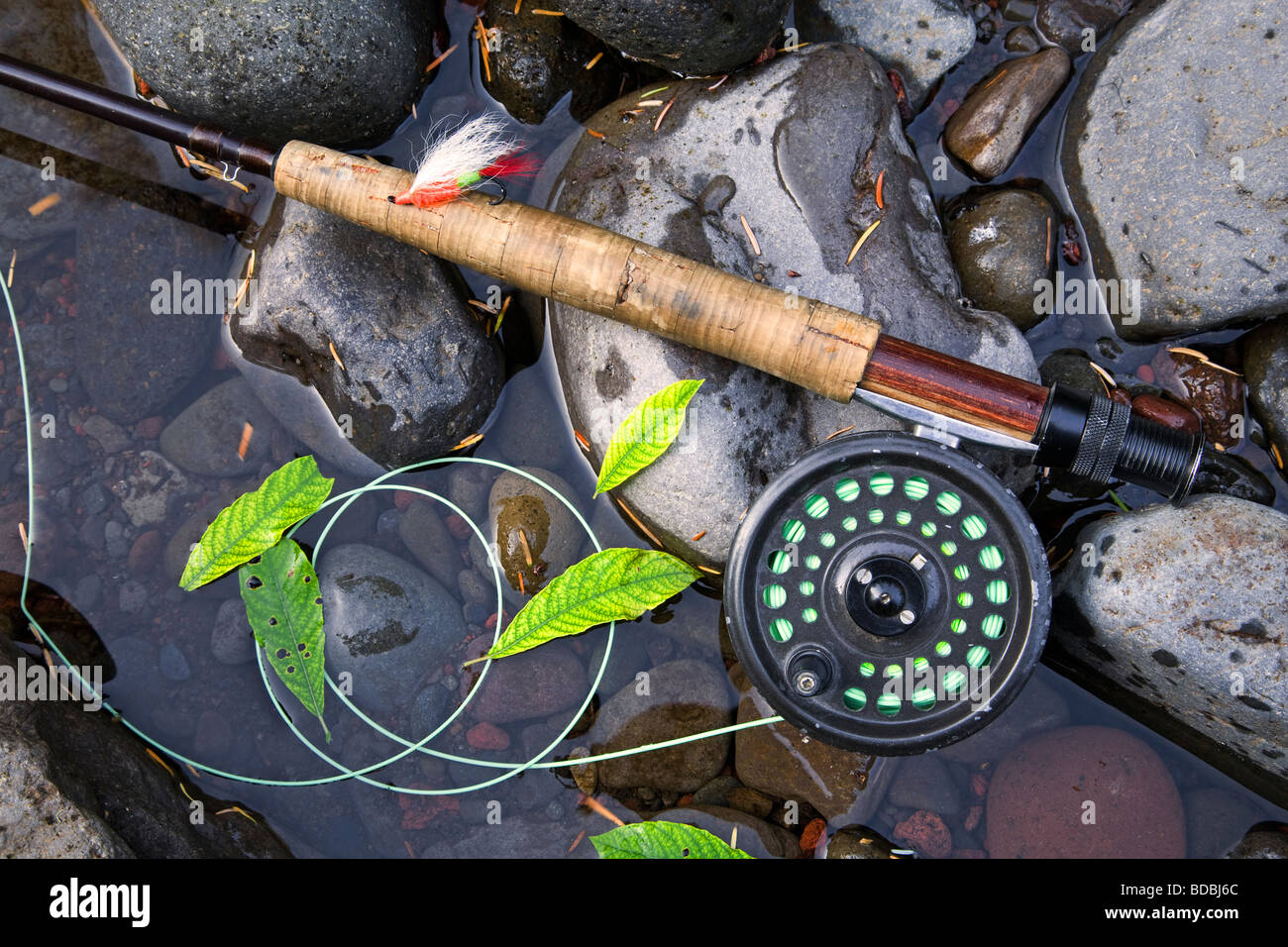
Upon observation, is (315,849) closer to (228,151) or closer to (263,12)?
(228,151)

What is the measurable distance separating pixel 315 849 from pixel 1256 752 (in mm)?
4340

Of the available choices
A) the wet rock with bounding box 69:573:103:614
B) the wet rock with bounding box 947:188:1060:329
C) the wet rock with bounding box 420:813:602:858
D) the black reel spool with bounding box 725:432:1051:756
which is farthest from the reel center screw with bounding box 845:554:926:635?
the wet rock with bounding box 69:573:103:614

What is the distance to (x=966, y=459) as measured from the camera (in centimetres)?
320

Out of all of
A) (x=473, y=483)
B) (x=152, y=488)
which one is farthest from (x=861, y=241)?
(x=152, y=488)

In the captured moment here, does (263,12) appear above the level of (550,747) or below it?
above

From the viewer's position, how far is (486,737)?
429cm

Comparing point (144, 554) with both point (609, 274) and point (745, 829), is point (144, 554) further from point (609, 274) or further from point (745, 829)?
point (745, 829)

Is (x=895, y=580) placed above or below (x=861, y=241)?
below

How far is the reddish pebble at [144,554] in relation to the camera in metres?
4.38

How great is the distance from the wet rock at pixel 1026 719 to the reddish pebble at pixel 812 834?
72 centimetres

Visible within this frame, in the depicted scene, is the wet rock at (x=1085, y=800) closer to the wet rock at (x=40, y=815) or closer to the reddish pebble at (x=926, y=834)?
the reddish pebble at (x=926, y=834)

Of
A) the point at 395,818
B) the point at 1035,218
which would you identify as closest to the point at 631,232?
the point at 1035,218

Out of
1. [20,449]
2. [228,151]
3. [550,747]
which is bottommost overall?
[550,747]

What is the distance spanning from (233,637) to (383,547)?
0.85 meters
